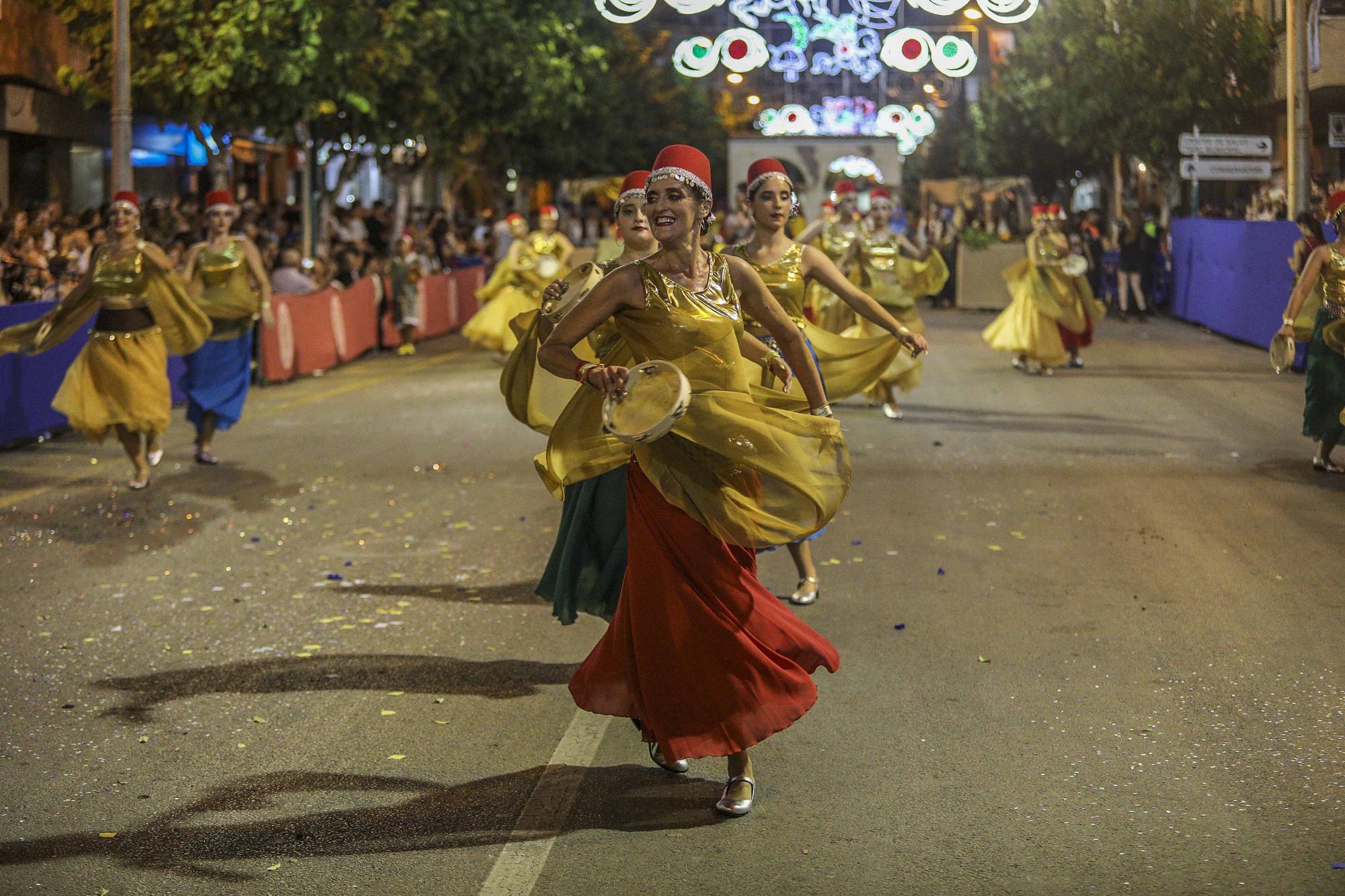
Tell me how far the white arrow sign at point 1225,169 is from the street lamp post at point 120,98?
53.4 feet

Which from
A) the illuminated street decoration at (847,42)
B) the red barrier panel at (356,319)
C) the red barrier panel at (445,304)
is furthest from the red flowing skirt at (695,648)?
the red barrier panel at (445,304)

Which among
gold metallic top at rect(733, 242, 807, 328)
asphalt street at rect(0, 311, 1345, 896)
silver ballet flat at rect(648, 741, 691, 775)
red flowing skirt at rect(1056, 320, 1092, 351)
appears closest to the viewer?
asphalt street at rect(0, 311, 1345, 896)

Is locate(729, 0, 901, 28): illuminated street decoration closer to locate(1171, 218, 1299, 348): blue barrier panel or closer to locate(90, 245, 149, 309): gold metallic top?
locate(1171, 218, 1299, 348): blue barrier panel

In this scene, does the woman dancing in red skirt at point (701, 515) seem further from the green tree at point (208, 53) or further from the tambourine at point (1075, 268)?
the green tree at point (208, 53)

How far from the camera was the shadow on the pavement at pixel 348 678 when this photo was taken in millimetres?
6578

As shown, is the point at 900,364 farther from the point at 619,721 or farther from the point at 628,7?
the point at 619,721

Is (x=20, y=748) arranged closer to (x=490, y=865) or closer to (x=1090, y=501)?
(x=490, y=865)

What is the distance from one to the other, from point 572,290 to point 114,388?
653 cm

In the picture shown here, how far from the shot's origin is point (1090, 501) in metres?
10.9

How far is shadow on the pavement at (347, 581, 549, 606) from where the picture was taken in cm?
824

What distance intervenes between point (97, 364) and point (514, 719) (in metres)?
6.69

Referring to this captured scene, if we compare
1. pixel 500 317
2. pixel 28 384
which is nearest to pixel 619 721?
pixel 28 384

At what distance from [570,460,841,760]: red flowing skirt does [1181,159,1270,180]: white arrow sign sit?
23.4 m

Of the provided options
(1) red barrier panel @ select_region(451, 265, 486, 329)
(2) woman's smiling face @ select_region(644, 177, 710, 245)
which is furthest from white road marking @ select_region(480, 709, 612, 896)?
(1) red barrier panel @ select_region(451, 265, 486, 329)
